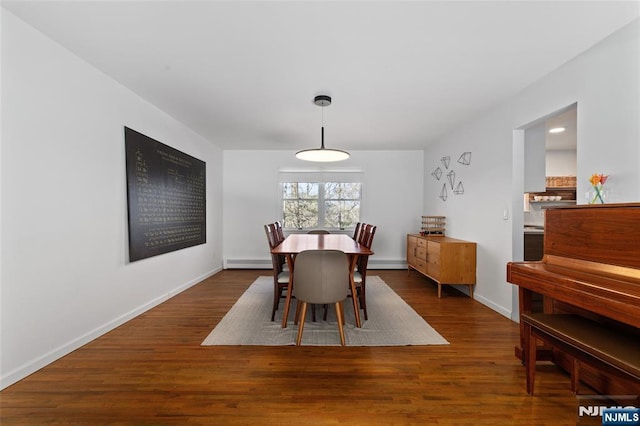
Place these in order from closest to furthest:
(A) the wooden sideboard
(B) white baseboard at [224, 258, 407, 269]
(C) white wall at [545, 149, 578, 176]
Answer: (A) the wooden sideboard → (C) white wall at [545, 149, 578, 176] → (B) white baseboard at [224, 258, 407, 269]

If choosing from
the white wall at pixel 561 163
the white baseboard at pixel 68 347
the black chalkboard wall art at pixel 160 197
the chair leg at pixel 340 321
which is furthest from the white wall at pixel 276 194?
the chair leg at pixel 340 321

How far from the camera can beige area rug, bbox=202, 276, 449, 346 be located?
2.42 meters

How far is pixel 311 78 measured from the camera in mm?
2609

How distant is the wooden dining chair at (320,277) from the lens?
2316mm

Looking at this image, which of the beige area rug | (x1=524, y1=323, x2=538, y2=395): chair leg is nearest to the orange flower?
(x1=524, y1=323, x2=538, y2=395): chair leg

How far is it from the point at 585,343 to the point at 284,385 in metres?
1.69

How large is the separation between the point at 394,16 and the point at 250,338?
2.70m

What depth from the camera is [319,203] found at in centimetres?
571

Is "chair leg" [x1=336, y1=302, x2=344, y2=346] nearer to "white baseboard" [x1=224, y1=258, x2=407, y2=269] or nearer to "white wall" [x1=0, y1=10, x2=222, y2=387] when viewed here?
"white wall" [x1=0, y1=10, x2=222, y2=387]

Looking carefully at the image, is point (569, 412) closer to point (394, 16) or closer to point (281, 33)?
point (394, 16)

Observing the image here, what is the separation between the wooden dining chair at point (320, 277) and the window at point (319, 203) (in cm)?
334

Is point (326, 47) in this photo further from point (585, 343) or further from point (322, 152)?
point (585, 343)

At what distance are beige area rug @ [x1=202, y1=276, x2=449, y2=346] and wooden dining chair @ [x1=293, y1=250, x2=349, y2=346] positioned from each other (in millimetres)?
224

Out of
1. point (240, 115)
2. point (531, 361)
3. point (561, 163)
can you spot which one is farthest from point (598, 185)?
point (561, 163)
